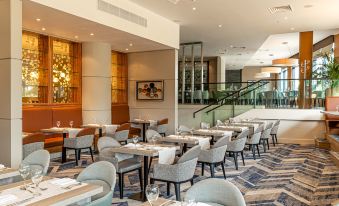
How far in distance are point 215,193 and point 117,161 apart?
2.47m

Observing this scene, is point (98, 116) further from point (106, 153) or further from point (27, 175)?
point (27, 175)

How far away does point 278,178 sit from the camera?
20.5 feet

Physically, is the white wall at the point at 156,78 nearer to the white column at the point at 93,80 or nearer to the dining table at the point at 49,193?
the white column at the point at 93,80

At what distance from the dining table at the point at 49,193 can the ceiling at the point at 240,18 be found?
6.03 m

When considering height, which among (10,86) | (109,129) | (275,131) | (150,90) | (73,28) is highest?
(73,28)

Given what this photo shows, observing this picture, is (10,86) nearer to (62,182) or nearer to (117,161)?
(117,161)

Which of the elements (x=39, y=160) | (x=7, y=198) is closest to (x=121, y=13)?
(x=39, y=160)

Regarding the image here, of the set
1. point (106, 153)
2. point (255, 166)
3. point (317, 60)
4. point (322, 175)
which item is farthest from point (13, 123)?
point (317, 60)

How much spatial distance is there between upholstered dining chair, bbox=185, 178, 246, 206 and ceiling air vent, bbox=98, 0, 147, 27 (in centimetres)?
575

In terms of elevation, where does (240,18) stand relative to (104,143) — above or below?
above

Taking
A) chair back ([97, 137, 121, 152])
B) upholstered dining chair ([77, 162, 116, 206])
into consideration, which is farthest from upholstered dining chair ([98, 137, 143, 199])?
upholstered dining chair ([77, 162, 116, 206])

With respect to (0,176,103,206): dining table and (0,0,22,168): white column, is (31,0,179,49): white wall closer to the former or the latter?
(0,0,22,168): white column

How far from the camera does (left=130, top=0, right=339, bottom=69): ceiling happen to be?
8562 millimetres

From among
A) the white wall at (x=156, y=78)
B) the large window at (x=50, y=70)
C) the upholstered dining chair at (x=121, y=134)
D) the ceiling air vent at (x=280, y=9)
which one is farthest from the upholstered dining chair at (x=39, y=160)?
the ceiling air vent at (x=280, y=9)
